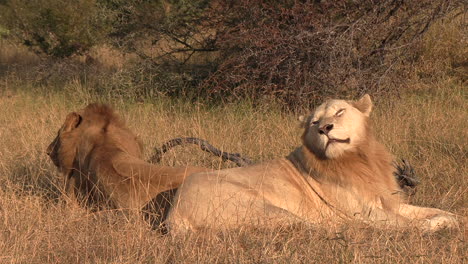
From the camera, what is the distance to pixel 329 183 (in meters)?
4.76

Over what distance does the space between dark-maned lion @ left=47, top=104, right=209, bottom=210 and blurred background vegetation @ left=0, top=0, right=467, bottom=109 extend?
120 inches

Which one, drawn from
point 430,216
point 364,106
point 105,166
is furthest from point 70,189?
point 430,216

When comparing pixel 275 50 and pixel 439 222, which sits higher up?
pixel 275 50

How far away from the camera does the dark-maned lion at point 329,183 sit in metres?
4.52

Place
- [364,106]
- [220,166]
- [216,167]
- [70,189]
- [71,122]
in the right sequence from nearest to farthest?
[364,106]
[70,189]
[71,122]
[220,166]
[216,167]

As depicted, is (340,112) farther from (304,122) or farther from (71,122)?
(71,122)

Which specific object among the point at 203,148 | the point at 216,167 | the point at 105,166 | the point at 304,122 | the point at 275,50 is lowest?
the point at 216,167

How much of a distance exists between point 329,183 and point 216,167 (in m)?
1.67

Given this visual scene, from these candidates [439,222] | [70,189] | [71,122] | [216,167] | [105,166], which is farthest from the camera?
[216,167]

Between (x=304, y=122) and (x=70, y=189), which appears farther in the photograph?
(x=70, y=189)

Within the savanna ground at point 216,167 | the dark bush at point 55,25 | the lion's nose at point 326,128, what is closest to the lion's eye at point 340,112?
the lion's nose at point 326,128

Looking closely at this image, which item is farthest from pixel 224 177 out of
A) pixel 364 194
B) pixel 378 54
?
pixel 378 54

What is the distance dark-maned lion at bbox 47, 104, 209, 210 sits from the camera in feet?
15.7

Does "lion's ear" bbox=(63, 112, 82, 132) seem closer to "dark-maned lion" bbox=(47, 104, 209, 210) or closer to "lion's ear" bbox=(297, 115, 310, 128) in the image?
"dark-maned lion" bbox=(47, 104, 209, 210)
